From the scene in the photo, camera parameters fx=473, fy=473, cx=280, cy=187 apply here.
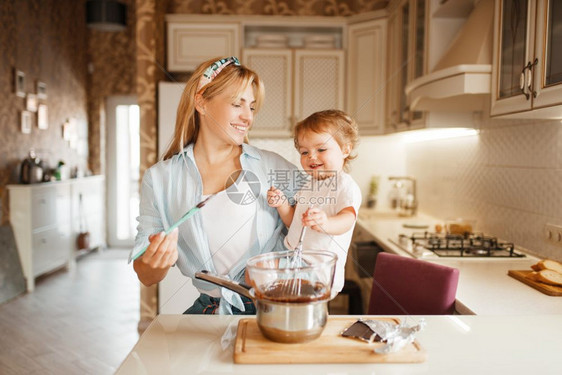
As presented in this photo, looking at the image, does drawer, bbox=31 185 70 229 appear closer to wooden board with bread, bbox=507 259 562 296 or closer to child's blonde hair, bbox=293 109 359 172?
child's blonde hair, bbox=293 109 359 172

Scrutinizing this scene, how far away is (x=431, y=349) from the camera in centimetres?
99

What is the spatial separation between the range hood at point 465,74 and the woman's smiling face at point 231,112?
1.08m

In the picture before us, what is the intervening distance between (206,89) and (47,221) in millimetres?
4150

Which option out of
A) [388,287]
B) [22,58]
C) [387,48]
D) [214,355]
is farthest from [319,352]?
[22,58]

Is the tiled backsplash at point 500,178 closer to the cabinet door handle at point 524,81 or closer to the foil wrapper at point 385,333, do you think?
the cabinet door handle at point 524,81

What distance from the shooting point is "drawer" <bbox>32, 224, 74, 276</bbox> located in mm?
4586

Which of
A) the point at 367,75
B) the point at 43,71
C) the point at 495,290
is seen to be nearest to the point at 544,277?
the point at 495,290

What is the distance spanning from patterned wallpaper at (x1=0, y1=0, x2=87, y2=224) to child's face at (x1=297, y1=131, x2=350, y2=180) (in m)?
4.03

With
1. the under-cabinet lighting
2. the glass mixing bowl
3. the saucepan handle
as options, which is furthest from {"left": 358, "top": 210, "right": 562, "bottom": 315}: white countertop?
the under-cabinet lighting

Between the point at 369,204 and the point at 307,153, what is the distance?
276 cm

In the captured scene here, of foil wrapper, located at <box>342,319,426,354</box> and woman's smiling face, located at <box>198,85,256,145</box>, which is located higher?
woman's smiling face, located at <box>198,85,256,145</box>

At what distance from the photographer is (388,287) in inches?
68.8

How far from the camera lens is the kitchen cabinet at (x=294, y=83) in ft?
12.5

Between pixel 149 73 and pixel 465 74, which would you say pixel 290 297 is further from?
pixel 149 73
